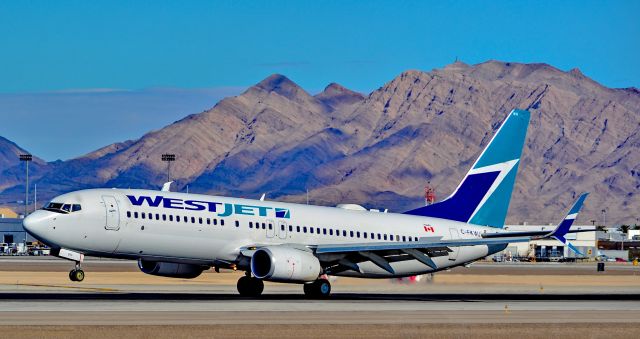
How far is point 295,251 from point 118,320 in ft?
60.3

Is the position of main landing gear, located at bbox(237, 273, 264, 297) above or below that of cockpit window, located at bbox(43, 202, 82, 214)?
below

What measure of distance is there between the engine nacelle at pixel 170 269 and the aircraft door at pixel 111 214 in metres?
4.25

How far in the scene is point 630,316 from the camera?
49.2 metres

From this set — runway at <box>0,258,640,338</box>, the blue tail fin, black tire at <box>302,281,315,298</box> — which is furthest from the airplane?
runway at <box>0,258,640,338</box>

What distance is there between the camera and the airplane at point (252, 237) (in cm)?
5822

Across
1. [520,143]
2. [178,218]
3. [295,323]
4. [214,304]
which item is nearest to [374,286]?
[520,143]

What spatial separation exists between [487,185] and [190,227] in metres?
21.1

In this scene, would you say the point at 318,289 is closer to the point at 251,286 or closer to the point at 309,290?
the point at 309,290

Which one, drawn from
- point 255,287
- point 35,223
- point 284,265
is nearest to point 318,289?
point 284,265

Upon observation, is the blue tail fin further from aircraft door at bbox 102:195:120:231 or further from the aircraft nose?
the aircraft nose

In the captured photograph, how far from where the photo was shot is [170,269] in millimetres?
Answer: 62156

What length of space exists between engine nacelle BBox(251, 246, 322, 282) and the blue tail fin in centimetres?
1451

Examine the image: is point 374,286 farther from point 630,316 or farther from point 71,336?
point 71,336

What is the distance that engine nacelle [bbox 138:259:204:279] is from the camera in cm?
6204
